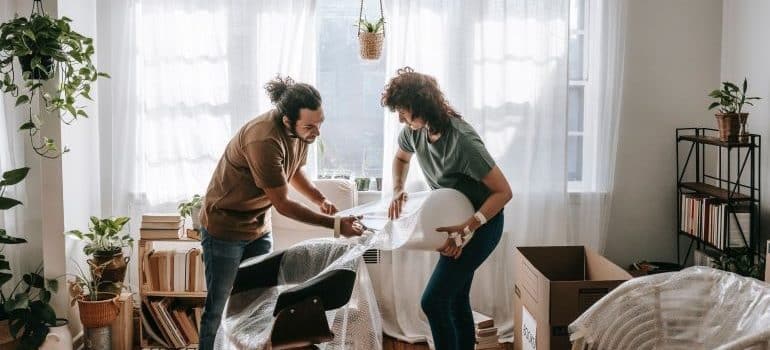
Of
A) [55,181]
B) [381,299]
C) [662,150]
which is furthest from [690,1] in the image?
[55,181]

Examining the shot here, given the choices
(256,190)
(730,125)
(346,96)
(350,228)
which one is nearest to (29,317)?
(256,190)

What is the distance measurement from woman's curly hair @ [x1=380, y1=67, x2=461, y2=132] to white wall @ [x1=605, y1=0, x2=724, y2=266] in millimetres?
1845

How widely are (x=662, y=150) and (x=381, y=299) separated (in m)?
1.86

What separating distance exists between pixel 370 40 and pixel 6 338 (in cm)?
235

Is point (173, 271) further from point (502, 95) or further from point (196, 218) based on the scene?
point (502, 95)

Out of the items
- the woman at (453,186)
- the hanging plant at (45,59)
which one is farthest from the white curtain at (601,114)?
the hanging plant at (45,59)

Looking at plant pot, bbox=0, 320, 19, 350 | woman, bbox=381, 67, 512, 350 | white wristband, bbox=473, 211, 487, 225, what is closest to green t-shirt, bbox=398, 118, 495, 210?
woman, bbox=381, 67, 512, 350

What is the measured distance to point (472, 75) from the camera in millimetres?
4391

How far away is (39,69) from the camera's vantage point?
3.63m

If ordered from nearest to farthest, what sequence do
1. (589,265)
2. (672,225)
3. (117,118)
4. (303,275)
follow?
(303,275)
(589,265)
(117,118)
(672,225)

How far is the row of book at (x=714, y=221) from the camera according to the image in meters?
4.00

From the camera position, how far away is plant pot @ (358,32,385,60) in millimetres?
4051

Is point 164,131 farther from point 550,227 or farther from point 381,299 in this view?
point 550,227

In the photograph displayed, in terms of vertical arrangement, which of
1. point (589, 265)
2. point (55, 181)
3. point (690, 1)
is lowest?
point (589, 265)
